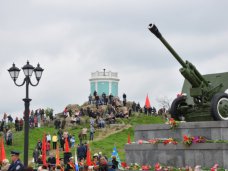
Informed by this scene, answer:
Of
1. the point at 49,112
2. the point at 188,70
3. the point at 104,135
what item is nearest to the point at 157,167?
the point at 188,70

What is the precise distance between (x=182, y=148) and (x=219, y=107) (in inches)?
79.8

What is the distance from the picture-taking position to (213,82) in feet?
71.3

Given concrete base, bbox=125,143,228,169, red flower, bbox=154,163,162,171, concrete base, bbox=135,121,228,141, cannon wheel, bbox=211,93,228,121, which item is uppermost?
cannon wheel, bbox=211,93,228,121

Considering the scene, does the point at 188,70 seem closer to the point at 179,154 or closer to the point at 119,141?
the point at 179,154

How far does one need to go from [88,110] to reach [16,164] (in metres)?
46.1

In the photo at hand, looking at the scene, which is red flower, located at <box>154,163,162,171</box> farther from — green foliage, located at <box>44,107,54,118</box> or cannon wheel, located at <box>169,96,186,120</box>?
green foliage, located at <box>44,107,54,118</box>

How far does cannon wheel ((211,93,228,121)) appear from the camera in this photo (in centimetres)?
1978

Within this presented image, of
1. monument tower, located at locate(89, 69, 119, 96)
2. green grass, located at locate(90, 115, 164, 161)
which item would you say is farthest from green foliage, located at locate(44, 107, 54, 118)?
monument tower, located at locate(89, 69, 119, 96)

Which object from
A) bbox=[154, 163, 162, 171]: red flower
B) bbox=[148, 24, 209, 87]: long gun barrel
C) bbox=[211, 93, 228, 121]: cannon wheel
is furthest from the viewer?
bbox=[148, 24, 209, 87]: long gun barrel

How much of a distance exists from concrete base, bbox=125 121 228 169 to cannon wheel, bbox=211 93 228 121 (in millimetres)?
624

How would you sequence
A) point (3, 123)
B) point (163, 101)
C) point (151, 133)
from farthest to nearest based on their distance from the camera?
point (163, 101) → point (3, 123) → point (151, 133)

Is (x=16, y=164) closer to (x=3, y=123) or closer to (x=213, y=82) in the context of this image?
(x=213, y=82)

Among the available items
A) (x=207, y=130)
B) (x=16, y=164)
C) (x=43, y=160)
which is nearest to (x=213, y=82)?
(x=207, y=130)

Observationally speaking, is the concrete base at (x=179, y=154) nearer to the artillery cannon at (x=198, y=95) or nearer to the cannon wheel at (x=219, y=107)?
the cannon wheel at (x=219, y=107)
